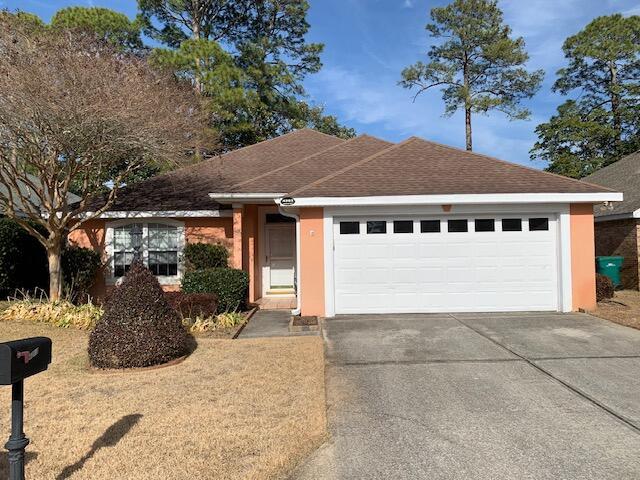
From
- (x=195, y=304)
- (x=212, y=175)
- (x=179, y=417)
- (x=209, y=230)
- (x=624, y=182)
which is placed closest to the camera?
(x=179, y=417)

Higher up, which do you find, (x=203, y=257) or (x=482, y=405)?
(x=203, y=257)

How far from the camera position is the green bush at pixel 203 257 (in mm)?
12125

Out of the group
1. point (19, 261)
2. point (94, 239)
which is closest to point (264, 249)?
point (94, 239)

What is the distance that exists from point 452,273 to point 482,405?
5.52 meters

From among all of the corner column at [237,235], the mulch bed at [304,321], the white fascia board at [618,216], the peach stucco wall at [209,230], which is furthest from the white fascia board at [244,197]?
the white fascia board at [618,216]

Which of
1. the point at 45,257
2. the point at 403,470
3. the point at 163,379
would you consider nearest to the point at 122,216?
the point at 45,257

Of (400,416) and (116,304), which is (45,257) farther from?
(400,416)

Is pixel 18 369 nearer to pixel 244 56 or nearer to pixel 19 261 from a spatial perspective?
pixel 19 261

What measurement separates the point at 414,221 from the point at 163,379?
633 cm

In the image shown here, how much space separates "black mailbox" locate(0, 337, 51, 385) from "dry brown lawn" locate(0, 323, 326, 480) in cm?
113

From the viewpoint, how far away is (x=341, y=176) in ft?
35.1

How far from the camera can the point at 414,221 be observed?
33.6 ft

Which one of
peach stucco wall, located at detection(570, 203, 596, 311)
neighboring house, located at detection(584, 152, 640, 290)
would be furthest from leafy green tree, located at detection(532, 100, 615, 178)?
peach stucco wall, located at detection(570, 203, 596, 311)

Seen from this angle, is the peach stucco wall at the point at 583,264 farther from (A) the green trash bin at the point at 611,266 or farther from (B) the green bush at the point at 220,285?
(B) the green bush at the point at 220,285
